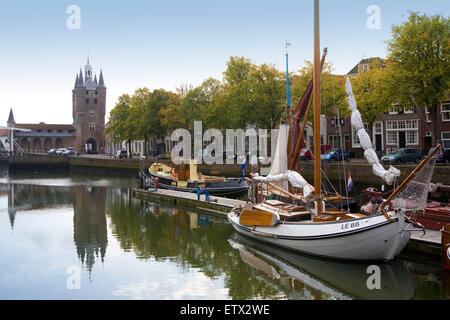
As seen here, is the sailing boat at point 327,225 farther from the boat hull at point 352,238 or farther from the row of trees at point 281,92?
the row of trees at point 281,92

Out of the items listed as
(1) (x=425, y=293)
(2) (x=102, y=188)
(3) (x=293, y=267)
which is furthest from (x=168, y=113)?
(1) (x=425, y=293)

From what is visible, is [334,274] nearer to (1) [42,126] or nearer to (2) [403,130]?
(2) [403,130]

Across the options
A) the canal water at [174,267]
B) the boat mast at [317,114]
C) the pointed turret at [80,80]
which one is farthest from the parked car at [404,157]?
the pointed turret at [80,80]

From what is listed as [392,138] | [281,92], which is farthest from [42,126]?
[392,138]

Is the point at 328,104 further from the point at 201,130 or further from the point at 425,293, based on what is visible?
the point at 425,293

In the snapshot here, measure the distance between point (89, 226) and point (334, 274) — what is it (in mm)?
16599

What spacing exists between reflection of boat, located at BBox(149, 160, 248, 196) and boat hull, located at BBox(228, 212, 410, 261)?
17608 mm

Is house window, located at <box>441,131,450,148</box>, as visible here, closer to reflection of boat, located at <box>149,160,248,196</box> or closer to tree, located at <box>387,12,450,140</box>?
tree, located at <box>387,12,450,140</box>

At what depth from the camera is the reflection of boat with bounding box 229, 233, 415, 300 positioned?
14.3 metres

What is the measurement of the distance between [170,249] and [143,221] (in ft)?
27.1

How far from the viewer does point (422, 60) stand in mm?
32312

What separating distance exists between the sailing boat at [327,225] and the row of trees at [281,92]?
4.75 metres

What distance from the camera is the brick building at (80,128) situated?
124 m

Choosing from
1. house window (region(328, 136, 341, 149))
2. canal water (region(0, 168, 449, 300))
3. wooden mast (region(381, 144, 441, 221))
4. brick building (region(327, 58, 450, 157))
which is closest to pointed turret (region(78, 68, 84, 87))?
house window (region(328, 136, 341, 149))
